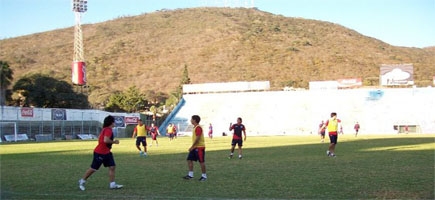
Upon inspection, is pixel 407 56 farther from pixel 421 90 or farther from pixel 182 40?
pixel 421 90

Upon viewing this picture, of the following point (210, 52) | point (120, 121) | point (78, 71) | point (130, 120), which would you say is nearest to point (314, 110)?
point (130, 120)

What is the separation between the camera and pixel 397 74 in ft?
274

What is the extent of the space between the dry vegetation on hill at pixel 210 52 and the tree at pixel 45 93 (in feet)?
90.6

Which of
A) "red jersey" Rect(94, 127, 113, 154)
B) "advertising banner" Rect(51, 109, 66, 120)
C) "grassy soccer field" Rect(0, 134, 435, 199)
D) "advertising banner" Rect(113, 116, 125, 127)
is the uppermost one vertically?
"advertising banner" Rect(51, 109, 66, 120)

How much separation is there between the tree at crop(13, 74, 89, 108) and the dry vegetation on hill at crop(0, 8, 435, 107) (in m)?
27.6

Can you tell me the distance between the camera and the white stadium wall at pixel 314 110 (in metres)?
73.6

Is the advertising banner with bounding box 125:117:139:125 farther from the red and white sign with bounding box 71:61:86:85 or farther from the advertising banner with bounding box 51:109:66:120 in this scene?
the advertising banner with bounding box 51:109:66:120

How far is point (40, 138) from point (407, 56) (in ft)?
413

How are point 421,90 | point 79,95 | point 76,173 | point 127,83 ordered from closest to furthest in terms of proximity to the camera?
point 76,173 → point 421,90 → point 79,95 → point 127,83

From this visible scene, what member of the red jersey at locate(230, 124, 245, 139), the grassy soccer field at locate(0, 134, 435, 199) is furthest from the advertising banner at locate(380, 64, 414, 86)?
the grassy soccer field at locate(0, 134, 435, 199)

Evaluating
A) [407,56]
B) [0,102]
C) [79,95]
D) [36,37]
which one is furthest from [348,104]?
[36,37]

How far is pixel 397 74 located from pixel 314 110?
574 inches

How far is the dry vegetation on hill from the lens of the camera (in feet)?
447

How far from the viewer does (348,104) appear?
79.9 meters
